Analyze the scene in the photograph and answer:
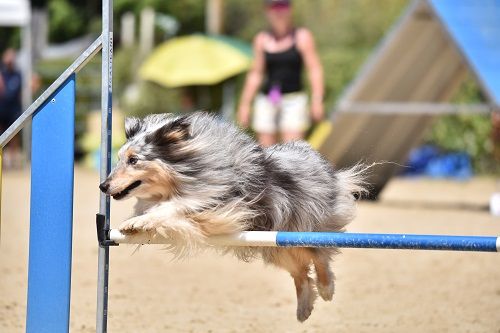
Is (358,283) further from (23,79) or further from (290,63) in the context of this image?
(23,79)

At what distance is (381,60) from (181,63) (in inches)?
338

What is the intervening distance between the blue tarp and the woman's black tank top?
4.63 ft

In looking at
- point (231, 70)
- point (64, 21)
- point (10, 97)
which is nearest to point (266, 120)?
point (231, 70)

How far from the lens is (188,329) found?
4.89m

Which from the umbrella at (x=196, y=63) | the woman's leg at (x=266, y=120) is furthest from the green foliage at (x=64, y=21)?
the woman's leg at (x=266, y=120)

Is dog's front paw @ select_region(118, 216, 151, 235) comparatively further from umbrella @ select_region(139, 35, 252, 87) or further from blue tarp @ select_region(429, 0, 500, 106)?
umbrella @ select_region(139, 35, 252, 87)

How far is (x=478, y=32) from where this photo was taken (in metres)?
9.67

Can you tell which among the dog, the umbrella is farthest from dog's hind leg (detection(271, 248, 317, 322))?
the umbrella

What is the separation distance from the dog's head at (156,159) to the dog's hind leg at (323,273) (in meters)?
0.92

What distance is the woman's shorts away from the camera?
9438 millimetres

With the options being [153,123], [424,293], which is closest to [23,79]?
[424,293]

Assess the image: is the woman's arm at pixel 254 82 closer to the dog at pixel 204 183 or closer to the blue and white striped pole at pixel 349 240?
the dog at pixel 204 183

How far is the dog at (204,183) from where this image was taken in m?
3.87

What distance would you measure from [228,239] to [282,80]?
225 inches
